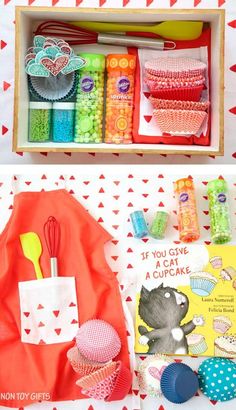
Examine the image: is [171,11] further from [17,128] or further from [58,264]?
[58,264]

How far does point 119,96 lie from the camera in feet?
4.70

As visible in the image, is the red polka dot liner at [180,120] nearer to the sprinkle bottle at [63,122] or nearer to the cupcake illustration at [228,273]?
the sprinkle bottle at [63,122]

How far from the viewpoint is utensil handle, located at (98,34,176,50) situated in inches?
56.8

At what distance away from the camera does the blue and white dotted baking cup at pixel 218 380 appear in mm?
1290

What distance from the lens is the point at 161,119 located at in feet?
4.66

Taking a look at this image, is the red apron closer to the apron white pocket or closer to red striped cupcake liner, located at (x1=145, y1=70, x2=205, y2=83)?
the apron white pocket

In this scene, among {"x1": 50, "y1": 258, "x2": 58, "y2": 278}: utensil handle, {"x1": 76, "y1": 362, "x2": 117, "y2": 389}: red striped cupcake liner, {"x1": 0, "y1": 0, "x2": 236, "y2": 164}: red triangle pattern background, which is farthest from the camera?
{"x1": 0, "y1": 0, "x2": 236, "y2": 164}: red triangle pattern background

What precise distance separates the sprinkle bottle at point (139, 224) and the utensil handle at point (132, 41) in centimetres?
40

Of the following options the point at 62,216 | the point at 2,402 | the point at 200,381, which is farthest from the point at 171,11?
the point at 2,402

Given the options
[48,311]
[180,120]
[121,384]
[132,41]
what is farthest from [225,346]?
[132,41]

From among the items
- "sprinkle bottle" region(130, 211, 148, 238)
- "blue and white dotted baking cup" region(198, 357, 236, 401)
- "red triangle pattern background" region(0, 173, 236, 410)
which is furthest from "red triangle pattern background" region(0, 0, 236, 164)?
"blue and white dotted baking cup" region(198, 357, 236, 401)

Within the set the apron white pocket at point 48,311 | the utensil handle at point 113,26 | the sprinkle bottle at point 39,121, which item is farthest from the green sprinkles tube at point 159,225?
the utensil handle at point 113,26

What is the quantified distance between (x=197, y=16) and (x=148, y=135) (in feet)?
0.96

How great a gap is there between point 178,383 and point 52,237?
16.6 inches
